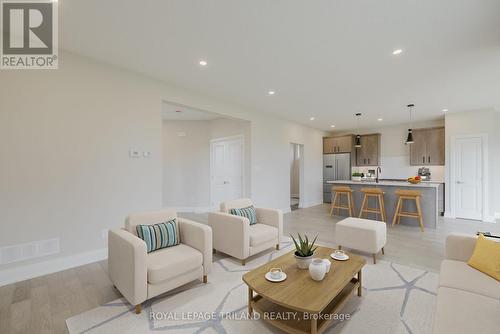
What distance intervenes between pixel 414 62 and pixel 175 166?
6.05 m

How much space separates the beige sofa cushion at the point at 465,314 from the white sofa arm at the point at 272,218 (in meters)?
2.14

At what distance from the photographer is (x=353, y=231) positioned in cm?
326

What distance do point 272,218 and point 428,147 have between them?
236 inches

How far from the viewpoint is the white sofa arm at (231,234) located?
3.01 metres

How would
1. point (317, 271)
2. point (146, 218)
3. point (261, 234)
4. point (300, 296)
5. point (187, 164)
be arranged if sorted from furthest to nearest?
point (187, 164), point (261, 234), point (146, 218), point (317, 271), point (300, 296)

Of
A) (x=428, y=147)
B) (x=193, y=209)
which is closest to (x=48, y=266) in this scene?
(x=193, y=209)

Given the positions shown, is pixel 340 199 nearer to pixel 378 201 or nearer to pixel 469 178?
pixel 378 201

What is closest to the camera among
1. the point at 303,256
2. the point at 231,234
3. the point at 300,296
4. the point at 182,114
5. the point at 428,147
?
the point at 300,296

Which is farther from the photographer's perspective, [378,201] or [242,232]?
[378,201]

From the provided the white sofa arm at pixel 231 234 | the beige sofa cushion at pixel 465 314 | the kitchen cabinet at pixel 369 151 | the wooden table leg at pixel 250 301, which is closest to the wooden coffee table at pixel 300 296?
the wooden table leg at pixel 250 301

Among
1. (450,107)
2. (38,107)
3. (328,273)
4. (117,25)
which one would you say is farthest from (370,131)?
(38,107)

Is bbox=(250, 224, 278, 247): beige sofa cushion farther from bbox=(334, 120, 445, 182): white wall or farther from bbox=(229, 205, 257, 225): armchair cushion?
bbox=(334, 120, 445, 182): white wall

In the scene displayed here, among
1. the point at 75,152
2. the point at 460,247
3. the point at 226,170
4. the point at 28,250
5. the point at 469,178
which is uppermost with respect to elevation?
the point at 75,152

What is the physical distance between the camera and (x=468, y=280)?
5.82 feet
